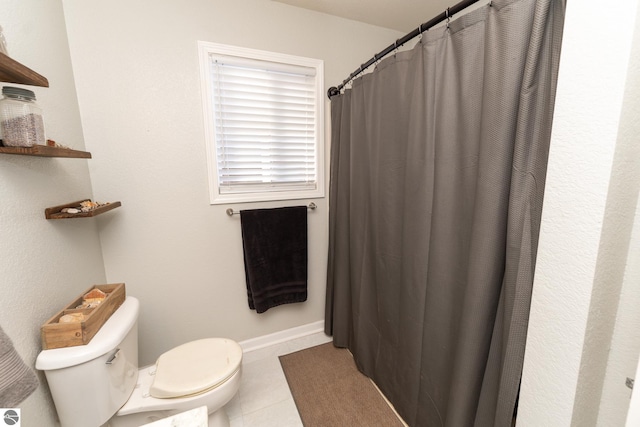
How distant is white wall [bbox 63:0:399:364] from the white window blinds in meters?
0.11

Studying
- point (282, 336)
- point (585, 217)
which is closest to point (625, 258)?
point (585, 217)

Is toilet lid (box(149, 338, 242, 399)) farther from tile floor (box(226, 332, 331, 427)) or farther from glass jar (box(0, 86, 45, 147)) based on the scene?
glass jar (box(0, 86, 45, 147))

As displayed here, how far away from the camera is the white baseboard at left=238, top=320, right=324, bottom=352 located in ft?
6.25

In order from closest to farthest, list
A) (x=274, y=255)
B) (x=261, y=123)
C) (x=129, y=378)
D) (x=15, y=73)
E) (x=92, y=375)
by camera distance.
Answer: (x=15, y=73), (x=92, y=375), (x=129, y=378), (x=261, y=123), (x=274, y=255)

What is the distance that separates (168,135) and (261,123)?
1.85 feet

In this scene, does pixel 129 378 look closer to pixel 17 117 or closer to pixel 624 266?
pixel 17 117

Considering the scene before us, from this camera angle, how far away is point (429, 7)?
5.44 feet

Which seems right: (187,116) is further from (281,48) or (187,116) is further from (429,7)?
(429,7)

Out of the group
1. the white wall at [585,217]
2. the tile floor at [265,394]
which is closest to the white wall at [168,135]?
Result: the tile floor at [265,394]

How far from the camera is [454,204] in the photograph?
3.30ft

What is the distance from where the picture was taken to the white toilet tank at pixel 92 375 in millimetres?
886

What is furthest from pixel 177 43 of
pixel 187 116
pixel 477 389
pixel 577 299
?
pixel 477 389

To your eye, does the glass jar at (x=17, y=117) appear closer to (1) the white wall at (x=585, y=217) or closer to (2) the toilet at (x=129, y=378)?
(2) the toilet at (x=129, y=378)

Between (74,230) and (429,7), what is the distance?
7.78 feet
